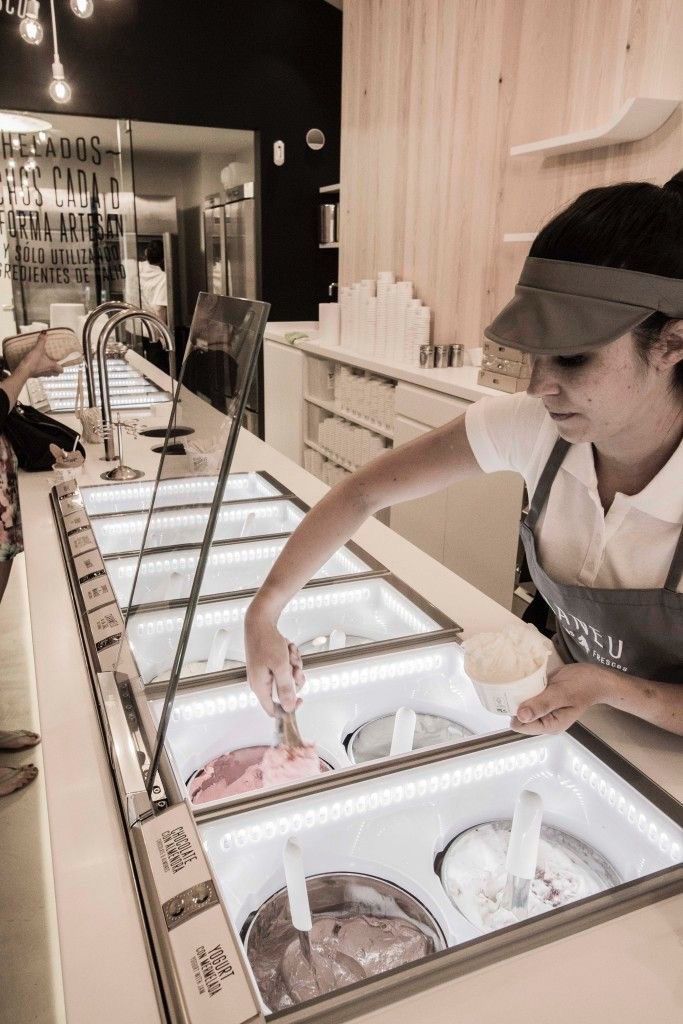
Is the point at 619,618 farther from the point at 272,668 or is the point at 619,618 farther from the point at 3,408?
the point at 3,408

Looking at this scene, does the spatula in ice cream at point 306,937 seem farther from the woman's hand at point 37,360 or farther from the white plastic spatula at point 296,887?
the woman's hand at point 37,360

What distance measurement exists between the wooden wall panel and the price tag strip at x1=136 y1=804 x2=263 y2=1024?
307 centimetres

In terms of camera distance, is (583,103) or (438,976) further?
(583,103)

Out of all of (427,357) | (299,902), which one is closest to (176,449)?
(299,902)

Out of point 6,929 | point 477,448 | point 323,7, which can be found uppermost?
point 323,7

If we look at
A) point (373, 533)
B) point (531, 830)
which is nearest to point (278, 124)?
point (373, 533)

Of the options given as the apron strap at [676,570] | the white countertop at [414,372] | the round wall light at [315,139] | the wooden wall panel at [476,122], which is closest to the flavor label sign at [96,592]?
the apron strap at [676,570]

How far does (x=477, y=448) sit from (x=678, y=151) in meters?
2.28

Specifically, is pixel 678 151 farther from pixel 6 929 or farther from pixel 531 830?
pixel 6 929

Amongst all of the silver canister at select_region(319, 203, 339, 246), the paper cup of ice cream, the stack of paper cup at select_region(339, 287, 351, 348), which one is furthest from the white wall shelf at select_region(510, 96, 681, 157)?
the silver canister at select_region(319, 203, 339, 246)

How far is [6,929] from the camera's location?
1.99m

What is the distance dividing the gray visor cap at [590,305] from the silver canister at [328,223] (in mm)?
6288

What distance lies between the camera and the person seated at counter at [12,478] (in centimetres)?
238

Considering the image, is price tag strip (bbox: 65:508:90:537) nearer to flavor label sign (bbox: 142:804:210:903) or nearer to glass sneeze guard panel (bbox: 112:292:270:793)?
glass sneeze guard panel (bbox: 112:292:270:793)
